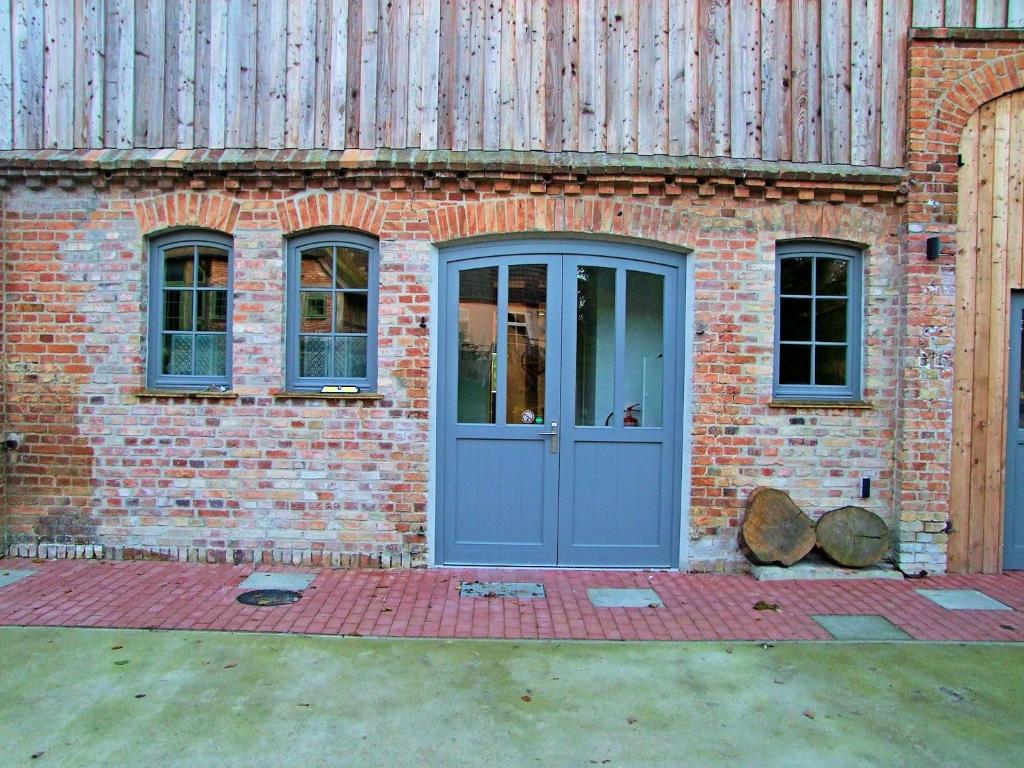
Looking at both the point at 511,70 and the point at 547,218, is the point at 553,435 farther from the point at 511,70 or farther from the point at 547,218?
the point at 511,70

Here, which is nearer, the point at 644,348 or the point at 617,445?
the point at 617,445

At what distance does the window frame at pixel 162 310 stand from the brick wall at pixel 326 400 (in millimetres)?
127

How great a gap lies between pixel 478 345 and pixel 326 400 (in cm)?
134

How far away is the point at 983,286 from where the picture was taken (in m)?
5.40

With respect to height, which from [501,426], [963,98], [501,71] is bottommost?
[501,426]

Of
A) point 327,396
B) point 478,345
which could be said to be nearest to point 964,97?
point 478,345

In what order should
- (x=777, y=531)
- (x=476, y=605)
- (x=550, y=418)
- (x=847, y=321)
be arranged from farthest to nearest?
(x=847, y=321), (x=550, y=418), (x=777, y=531), (x=476, y=605)


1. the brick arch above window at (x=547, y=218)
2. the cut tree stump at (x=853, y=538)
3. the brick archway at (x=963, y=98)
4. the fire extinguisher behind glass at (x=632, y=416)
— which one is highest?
the brick archway at (x=963, y=98)

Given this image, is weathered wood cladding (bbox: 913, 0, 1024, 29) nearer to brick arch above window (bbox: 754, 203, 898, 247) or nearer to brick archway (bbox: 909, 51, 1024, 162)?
brick archway (bbox: 909, 51, 1024, 162)

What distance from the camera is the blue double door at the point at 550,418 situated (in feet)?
17.8

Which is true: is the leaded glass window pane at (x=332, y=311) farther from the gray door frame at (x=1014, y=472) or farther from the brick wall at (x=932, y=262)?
the gray door frame at (x=1014, y=472)

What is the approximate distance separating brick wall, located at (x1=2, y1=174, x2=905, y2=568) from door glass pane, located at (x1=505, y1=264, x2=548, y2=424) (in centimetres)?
48

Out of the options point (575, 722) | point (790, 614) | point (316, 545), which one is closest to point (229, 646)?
point (316, 545)

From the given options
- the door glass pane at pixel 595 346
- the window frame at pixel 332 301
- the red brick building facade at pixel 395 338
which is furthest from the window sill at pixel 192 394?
the door glass pane at pixel 595 346
